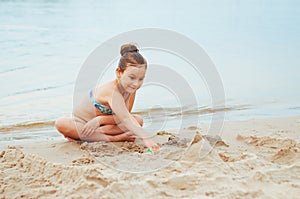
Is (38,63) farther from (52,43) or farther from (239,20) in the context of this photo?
(239,20)

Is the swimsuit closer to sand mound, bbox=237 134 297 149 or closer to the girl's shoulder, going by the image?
the girl's shoulder

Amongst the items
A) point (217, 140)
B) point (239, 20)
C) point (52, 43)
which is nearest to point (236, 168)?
point (217, 140)

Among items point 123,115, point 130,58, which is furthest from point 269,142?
point 130,58

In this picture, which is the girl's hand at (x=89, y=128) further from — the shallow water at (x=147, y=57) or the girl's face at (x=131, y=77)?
the shallow water at (x=147, y=57)

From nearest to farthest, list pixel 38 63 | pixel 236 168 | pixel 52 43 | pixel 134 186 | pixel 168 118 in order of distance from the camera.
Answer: pixel 134 186
pixel 236 168
pixel 168 118
pixel 38 63
pixel 52 43

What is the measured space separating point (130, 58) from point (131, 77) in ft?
0.55

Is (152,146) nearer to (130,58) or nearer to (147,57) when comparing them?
(130,58)

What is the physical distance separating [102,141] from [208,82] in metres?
2.85

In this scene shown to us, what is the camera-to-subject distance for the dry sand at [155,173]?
7.88 ft

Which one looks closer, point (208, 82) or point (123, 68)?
point (123, 68)

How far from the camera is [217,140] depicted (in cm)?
379

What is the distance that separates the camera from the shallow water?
5176mm

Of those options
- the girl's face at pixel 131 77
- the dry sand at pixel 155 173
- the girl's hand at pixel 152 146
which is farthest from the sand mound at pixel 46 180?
the girl's face at pixel 131 77

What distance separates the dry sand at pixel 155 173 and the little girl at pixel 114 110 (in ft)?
0.75
